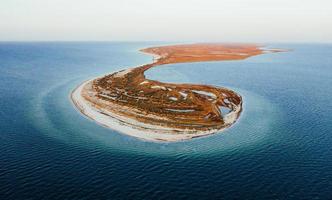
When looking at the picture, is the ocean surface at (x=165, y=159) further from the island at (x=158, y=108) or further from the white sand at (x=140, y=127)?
the island at (x=158, y=108)

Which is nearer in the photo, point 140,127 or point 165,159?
point 165,159

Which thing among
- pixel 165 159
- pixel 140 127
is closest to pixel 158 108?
pixel 140 127

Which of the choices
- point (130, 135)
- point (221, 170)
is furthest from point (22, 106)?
point (221, 170)

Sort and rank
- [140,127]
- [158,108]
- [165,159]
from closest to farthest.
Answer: [165,159]
[140,127]
[158,108]

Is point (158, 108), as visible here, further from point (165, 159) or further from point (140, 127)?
point (165, 159)

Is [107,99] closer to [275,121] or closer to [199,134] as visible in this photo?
[199,134]

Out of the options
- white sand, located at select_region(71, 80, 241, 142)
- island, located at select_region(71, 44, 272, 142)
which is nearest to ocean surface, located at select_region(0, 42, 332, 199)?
white sand, located at select_region(71, 80, 241, 142)

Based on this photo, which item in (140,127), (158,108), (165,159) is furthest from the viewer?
(158,108)

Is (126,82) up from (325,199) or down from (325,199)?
up
